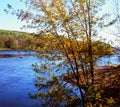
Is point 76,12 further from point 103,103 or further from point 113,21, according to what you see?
point 103,103

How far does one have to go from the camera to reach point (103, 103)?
49.4 feet

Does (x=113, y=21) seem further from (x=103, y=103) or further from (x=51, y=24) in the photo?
(x=103, y=103)

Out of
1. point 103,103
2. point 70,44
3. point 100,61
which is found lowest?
point 103,103

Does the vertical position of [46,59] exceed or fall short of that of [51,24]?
it falls short

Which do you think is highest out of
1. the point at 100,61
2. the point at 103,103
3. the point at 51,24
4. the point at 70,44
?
the point at 51,24

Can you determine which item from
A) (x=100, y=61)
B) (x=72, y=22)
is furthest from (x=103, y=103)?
(x=72, y=22)

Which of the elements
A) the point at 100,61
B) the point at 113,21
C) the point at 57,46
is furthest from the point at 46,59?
the point at 113,21

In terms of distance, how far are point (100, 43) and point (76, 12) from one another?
216 cm

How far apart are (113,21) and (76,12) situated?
2.08 metres

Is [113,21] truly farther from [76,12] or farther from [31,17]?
[31,17]

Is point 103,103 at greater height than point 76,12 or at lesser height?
lesser

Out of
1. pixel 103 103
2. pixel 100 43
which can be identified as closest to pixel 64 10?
pixel 100 43

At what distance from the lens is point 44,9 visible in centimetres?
1512

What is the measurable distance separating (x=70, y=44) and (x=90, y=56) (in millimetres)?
1279
